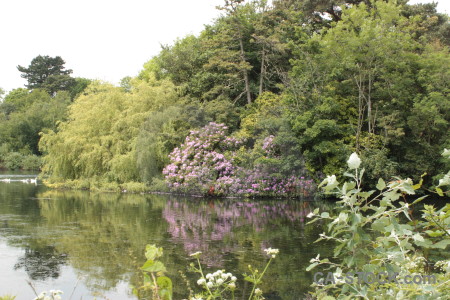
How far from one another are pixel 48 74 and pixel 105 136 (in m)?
36.7

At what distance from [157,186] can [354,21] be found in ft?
36.7

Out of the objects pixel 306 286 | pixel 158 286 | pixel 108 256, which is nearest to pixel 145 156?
pixel 108 256

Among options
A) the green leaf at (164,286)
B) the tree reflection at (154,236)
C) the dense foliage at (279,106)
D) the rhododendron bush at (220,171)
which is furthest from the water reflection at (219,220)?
the green leaf at (164,286)

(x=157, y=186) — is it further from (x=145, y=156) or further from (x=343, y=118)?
(x=343, y=118)

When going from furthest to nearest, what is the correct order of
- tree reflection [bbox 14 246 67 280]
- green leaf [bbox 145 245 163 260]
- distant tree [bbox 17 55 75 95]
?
distant tree [bbox 17 55 75 95] → tree reflection [bbox 14 246 67 280] → green leaf [bbox 145 245 163 260]

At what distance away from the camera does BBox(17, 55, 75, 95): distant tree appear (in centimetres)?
5081

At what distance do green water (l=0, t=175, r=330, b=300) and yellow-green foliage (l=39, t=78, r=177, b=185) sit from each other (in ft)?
16.7

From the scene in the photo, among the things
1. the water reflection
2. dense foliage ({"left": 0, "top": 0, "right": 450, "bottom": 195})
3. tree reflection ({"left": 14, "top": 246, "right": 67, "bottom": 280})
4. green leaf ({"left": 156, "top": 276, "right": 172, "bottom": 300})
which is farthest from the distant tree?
green leaf ({"left": 156, "top": 276, "right": 172, "bottom": 300})

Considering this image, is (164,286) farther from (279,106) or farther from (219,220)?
(279,106)

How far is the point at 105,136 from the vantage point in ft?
72.1

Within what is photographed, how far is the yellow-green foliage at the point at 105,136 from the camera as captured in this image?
21.3m

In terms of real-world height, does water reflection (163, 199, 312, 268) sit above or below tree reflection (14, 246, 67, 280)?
above

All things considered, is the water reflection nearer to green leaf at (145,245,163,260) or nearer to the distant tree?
green leaf at (145,245,163,260)

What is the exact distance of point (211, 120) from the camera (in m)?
20.7
